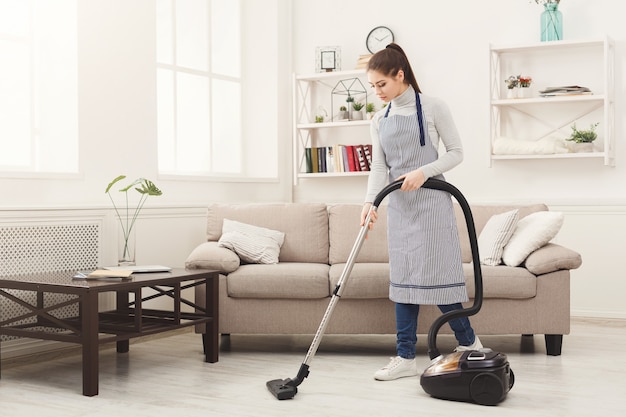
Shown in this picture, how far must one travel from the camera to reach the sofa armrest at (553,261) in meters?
3.91

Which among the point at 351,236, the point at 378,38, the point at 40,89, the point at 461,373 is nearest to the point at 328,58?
the point at 378,38

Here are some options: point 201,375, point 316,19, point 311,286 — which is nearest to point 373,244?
point 311,286

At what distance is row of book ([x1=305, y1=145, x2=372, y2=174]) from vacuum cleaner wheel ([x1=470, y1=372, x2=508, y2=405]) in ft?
9.42

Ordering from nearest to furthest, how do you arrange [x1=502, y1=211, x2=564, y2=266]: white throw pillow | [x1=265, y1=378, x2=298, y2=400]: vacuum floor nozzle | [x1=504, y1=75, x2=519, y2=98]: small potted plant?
[x1=265, y1=378, x2=298, y2=400]: vacuum floor nozzle < [x1=502, y1=211, x2=564, y2=266]: white throw pillow < [x1=504, y1=75, x2=519, y2=98]: small potted plant

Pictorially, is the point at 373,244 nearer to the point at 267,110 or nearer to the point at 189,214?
the point at 189,214

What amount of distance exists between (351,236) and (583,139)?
1678 mm

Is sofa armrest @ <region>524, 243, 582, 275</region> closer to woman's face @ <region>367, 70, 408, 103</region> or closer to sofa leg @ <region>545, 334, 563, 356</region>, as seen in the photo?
sofa leg @ <region>545, 334, 563, 356</region>

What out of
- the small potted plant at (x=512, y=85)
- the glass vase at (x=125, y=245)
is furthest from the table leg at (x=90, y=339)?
the small potted plant at (x=512, y=85)

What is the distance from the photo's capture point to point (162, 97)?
527 centimetres

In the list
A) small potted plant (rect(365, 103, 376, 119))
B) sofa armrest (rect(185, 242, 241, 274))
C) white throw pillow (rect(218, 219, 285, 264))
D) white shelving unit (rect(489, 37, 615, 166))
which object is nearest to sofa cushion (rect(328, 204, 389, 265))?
white throw pillow (rect(218, 219, 285, 264))

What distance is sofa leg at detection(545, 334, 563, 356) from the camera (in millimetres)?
4000

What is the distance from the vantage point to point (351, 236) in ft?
14.9

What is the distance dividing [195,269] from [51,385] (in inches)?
37.1

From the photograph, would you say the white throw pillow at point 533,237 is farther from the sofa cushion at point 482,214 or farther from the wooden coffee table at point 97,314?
the wooden coffee table at point 97,314
